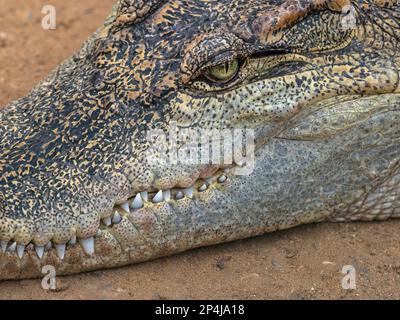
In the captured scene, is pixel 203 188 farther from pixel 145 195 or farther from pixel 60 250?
pixel 60 250

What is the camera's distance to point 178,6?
16.2 feet

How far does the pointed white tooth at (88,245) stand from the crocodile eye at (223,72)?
1.18 m

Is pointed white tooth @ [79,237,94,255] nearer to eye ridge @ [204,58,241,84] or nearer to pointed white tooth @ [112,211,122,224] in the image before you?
pointed white tooth @ [112,211,122,224]

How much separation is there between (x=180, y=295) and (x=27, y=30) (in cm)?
398

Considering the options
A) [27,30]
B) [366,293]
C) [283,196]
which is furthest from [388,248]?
[27,30]

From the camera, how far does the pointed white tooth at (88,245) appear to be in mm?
4488

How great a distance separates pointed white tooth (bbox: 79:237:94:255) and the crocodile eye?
118 cm

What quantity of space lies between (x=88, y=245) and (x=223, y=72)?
129 centimetres

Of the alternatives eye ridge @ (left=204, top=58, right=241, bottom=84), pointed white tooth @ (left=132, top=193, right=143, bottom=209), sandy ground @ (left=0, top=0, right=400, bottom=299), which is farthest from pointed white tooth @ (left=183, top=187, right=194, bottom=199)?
eye ridge @ (left=204, top=58, right=241, bottom=84)

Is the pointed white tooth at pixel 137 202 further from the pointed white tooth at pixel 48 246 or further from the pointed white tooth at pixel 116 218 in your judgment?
the pointed white tooth at pixel 48 246

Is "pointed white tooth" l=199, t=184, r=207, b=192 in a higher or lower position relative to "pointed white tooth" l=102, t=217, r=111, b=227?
higher

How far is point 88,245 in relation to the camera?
4508mm

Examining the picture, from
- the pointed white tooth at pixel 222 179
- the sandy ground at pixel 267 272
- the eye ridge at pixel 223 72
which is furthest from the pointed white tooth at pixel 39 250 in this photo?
the eye ridge at pixel 223 72

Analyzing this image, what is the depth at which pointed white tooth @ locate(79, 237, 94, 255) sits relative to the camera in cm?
449
